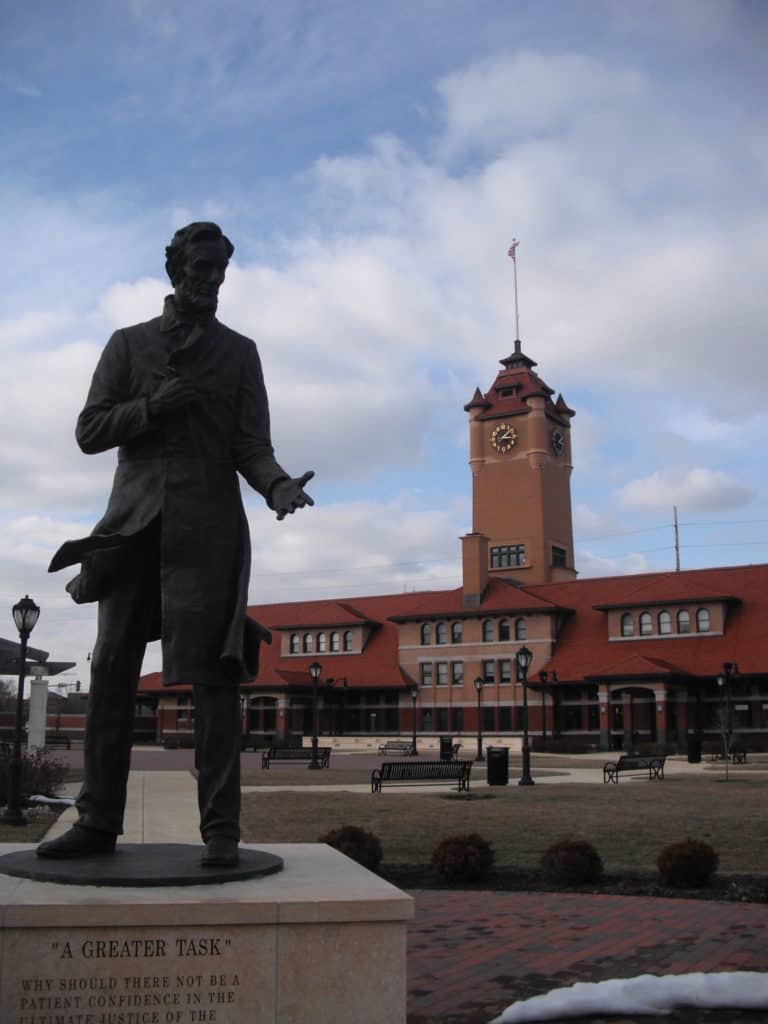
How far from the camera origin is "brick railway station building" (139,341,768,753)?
55219 mm

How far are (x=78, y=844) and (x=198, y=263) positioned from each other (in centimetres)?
326

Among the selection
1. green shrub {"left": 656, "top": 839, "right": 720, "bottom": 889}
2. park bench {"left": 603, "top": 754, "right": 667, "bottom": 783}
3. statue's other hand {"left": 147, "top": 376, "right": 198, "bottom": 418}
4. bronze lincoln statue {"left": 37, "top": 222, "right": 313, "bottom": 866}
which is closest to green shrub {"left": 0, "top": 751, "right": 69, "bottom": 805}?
green shrub {"left": 656, "top": 839, "right": 720, "bottom": 889}

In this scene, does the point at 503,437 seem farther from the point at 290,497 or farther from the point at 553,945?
the point at 290,497

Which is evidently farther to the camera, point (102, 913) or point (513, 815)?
point (513, 815)

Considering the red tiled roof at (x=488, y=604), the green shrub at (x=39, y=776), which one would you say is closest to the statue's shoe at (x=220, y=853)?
the green shrub at (x=39, y=776)

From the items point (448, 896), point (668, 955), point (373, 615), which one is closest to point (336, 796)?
point (448, 896)

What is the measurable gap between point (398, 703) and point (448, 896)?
189 ft

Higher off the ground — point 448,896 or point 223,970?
point 223,970

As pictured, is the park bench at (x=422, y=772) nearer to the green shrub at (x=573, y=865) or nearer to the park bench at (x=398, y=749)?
the green shrub at (x=573, y=865)

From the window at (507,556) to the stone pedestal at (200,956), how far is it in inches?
2909

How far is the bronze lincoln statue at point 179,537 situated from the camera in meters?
5.50

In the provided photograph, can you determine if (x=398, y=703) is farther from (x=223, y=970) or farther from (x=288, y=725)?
(x=223, y=970)

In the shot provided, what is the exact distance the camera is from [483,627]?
64.6 meters

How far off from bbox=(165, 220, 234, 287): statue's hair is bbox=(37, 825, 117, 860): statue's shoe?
3144mm
